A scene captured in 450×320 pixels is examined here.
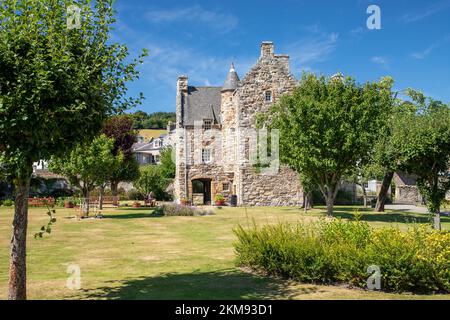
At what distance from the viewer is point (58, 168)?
27.9m

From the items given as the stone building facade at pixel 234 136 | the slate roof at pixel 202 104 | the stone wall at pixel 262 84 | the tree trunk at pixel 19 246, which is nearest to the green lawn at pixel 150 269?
the tree trunk at pixel 19 246

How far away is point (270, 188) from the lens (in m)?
42.5

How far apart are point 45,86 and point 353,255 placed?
7.21m

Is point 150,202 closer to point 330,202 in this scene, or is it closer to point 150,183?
point 150,183

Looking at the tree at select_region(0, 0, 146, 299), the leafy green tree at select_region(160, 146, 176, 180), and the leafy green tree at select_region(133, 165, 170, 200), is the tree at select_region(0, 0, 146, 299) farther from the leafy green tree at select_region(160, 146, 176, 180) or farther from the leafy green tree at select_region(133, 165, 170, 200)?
the leafy green tree at select_region(160, 146, 176, 180)

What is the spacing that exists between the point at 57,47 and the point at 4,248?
35.5 feet

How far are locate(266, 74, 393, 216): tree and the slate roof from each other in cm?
1936

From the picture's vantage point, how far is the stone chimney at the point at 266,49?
139 ft

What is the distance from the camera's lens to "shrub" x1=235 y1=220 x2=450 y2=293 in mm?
9008

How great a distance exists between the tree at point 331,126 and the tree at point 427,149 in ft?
13.8

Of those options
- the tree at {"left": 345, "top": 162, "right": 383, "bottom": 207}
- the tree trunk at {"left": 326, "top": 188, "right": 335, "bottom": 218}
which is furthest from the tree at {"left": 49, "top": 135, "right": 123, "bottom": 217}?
the tree at {"left": 345, "top": 162, "right": 383, "bottom": 207}

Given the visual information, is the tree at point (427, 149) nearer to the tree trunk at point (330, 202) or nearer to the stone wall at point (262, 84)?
the tree trunk at point (330, 202)

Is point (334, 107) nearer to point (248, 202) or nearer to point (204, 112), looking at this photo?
point (248, 202)
